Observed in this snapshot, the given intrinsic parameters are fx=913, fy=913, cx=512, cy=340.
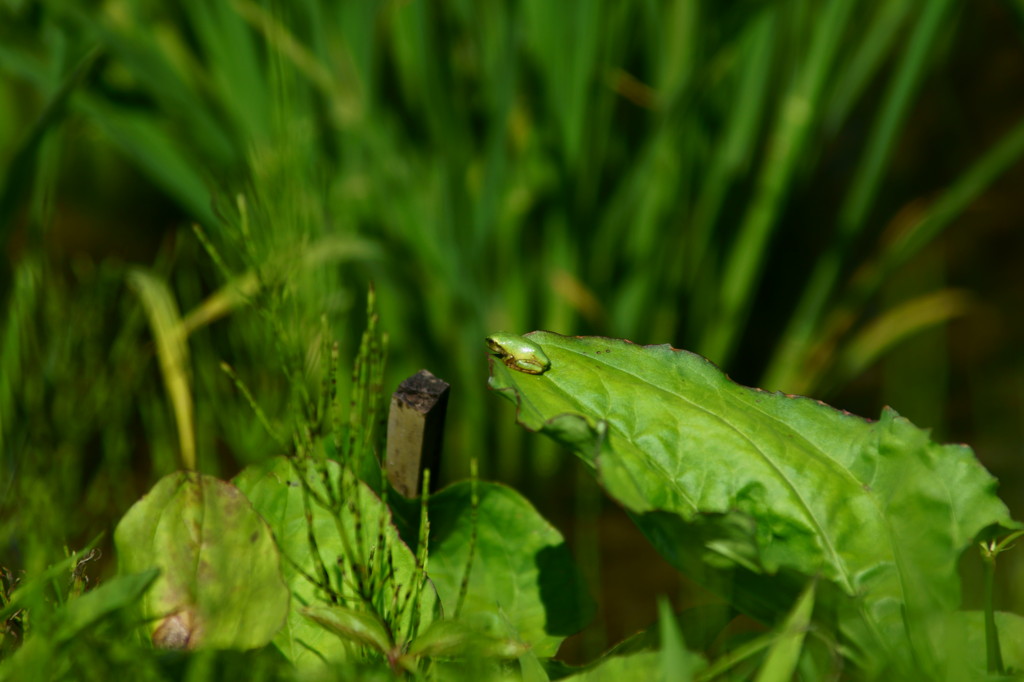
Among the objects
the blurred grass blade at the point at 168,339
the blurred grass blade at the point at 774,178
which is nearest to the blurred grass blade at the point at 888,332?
the blurred grass blade at the point at 774,178

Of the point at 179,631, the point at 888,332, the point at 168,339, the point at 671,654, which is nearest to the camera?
the point at 671,654

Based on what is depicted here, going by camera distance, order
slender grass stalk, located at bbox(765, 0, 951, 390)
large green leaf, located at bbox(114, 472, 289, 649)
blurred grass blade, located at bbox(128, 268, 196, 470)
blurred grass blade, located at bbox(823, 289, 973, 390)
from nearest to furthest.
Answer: large green leaf, located at bbox(114, 472, 289, 649) < blurred grass blade, located at bbox(128, 268, 196, 470) < slender grass stalk, located at bbox(765, 0, 951, 390) < blurred grass blade, located at bbox(823, 289, 973, 390)

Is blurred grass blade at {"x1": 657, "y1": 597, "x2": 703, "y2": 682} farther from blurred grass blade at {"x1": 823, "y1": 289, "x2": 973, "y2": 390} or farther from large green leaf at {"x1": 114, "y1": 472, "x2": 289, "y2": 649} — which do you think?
blurred grass blade at {"x1": 823, "y1": 289, "x2": 973, "y2": 390}

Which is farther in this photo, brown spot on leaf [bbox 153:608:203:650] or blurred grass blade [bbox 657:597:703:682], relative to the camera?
brown spot on leaf [bbox 153:608:203:650]

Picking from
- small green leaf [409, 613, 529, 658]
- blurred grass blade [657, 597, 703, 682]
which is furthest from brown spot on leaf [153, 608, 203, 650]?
blurred grass blade [657, 597, 703, 682]

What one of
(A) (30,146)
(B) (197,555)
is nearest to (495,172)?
(A) (30,146)

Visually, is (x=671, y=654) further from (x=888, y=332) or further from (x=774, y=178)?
(x=888, y=332)

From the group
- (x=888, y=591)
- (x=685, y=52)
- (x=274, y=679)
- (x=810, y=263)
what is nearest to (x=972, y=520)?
(x=888, y=591)
